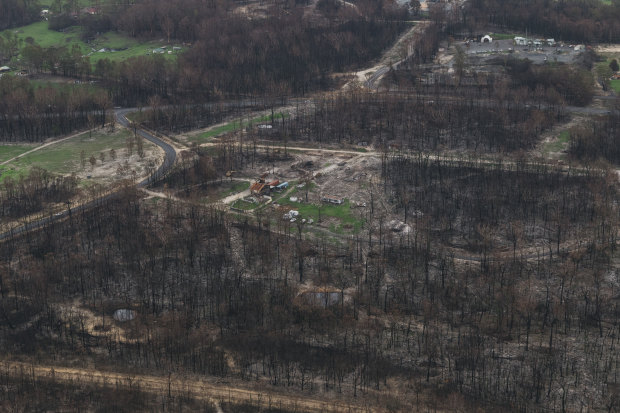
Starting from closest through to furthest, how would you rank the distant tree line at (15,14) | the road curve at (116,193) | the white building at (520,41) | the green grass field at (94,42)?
the road curve at (116,193) < the white building at (520,41) < the green grass field at (94,42) < the distant tree line at (15,14)

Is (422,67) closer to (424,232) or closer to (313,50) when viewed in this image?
(313,50)

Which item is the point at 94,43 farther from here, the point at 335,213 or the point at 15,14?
the point at 335,213

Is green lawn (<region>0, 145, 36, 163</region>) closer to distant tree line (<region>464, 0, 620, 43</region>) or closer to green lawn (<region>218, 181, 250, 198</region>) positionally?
green lawn (<region>218, 181, 250, 198</region>)

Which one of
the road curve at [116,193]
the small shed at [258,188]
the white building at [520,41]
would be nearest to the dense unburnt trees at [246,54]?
the road curve at [116,193]

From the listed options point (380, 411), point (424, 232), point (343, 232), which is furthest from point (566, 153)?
point (380, 411)

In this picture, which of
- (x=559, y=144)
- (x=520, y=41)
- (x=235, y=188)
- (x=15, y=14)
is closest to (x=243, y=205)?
(x=235, y=188)

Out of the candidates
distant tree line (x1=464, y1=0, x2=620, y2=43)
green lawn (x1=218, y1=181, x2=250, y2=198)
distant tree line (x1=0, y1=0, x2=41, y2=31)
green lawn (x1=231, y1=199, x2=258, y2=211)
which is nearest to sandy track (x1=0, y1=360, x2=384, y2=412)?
green lawn (x1=231, y1=199, x2=258, y2=211)

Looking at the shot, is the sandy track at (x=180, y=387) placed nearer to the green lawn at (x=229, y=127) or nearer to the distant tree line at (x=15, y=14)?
the green lawn at (x=229, y=127)
